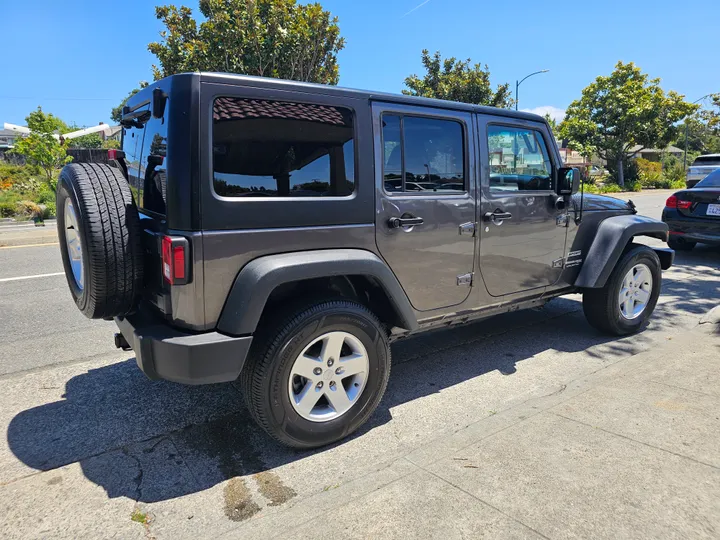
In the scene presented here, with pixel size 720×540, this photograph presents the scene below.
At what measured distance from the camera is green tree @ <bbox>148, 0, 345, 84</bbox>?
15812 millimetres

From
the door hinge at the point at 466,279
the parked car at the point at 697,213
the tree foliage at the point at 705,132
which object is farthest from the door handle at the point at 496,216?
the tree foliage at the point at 705,132

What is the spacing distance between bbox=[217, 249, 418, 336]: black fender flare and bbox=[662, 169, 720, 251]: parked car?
7.38 meters

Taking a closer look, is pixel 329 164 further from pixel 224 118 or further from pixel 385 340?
pixel 385 340

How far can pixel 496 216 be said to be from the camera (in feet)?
12.1

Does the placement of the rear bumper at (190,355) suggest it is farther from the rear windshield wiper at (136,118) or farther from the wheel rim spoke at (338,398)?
the rear windshield wiper at (136,118)

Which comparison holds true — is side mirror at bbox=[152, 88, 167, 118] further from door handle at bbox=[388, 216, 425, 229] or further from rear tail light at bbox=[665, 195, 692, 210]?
rear tail light at bbox=[665, 195, 692, 210]

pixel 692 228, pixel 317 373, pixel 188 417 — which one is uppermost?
pixel 692 228

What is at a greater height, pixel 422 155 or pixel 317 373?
pixel 422 155

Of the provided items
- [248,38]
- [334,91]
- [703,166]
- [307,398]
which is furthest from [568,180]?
[703,166]

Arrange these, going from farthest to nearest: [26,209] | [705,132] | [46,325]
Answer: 1. [705,132]
2. [26,209]
3. [46,325]

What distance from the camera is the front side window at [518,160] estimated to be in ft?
12.3

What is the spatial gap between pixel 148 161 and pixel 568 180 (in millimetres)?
3208

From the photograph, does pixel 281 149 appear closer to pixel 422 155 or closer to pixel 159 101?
pixel 159 101

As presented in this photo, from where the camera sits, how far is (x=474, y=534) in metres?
2.17
